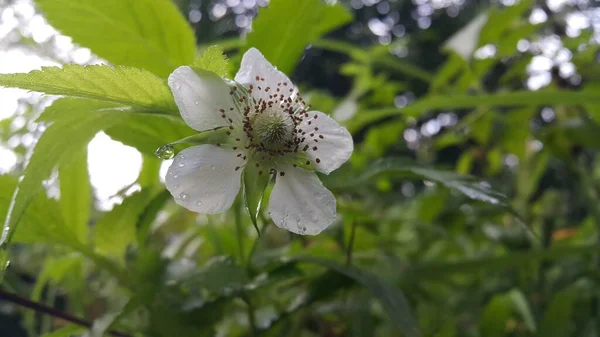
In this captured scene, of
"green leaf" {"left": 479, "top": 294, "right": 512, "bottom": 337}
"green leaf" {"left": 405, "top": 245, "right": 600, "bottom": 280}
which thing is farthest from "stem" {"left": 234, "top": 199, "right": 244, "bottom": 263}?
"green leaf" {"left": 479, "top": 294, "right": 512, "bottom": 337}

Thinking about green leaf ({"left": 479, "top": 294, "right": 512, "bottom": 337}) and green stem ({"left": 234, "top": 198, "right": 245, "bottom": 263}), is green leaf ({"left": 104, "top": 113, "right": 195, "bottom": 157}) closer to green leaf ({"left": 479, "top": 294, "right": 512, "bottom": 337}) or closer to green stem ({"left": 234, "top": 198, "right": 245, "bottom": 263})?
green stem ({"left": 234, "top": 198, "right": 245, "bottom": 263})

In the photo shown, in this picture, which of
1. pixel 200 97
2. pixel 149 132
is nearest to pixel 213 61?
pixel 200 97

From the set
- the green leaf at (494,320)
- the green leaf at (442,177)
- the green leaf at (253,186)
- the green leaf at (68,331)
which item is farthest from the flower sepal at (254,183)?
the green leaf at (494,320)

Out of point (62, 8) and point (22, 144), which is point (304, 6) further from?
point (22, 144)

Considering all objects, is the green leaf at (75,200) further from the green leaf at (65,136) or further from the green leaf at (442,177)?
the green leaf at (442,177)

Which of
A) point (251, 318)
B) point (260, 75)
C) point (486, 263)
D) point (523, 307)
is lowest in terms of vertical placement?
point (523, 307)

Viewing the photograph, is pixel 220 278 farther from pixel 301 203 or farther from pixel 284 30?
pixel 284 30

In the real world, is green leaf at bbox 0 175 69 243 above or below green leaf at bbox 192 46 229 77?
below

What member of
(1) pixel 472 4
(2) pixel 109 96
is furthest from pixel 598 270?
(1) pixel 472 4
